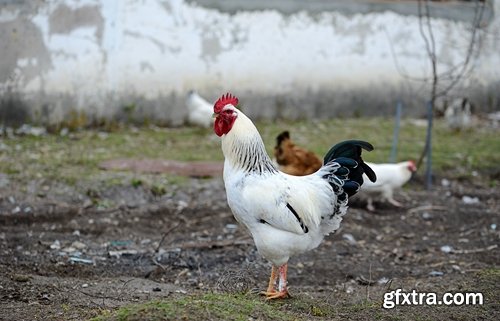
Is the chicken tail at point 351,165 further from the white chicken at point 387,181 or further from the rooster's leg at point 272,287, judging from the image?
the white chicken at point 387,181

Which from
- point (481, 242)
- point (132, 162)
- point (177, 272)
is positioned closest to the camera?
point (177, 272)

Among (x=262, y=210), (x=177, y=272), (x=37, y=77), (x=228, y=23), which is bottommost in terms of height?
(x=177, y=272)

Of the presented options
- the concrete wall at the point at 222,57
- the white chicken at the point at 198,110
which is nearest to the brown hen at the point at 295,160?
the white chicken at the point at 198,110

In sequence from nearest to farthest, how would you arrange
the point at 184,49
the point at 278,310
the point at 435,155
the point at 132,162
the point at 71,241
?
the point at 278,310 < the point at 71,241 < the point at 132,162 < the point at 435,155 < the point at 184,49

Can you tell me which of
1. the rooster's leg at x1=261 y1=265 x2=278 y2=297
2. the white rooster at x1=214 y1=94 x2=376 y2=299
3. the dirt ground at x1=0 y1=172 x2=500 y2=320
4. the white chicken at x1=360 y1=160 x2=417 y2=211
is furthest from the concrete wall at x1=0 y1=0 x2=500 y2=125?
the rooster's leg at x1=261 y1=265 x2=278 y2=297

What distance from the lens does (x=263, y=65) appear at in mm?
13219

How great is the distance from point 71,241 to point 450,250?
11.7ft

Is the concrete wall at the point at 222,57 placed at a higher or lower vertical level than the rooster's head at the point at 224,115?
higher

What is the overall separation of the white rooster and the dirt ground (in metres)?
0.43

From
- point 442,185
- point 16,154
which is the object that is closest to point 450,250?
point 442,185

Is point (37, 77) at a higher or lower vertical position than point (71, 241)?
higher

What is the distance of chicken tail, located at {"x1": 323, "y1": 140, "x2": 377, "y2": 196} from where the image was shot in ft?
18.9

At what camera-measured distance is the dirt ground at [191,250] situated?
5949mm

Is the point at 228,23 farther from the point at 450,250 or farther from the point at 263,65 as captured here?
the point at 450,250
